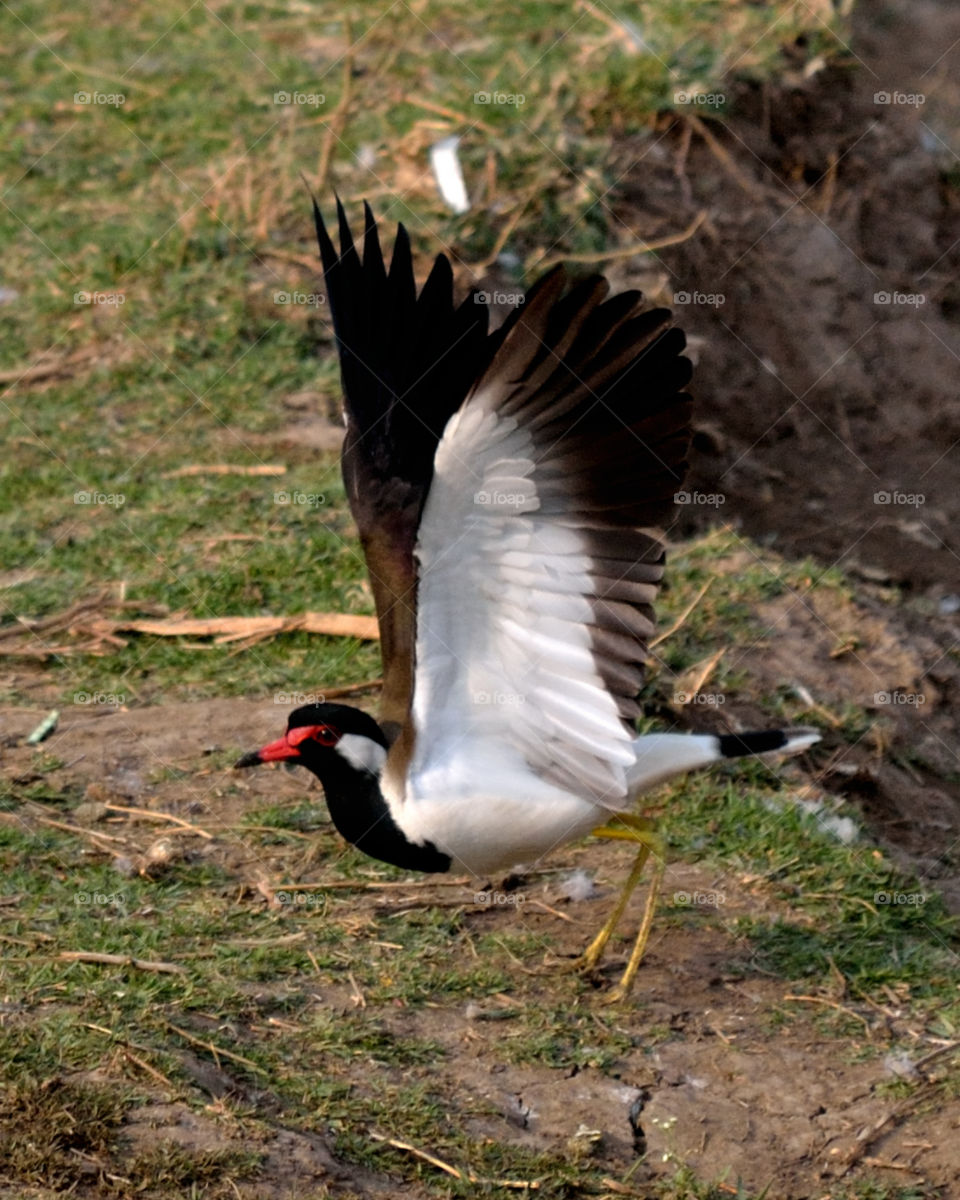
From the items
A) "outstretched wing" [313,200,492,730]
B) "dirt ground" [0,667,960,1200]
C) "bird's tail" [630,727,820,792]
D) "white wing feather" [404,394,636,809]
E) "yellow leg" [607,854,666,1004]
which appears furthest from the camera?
"bird's tail" [630,727,820,792]

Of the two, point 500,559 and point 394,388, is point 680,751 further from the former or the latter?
point 394,388

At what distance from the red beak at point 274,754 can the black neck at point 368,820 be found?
0.08 m

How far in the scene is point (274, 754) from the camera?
467cm

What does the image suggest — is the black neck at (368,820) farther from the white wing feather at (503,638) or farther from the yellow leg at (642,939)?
the yellow leg at (642,939)

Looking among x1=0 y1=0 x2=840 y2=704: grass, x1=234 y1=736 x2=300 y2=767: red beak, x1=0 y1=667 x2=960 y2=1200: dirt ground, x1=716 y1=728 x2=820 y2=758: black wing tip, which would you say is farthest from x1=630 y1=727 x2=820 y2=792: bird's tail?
x1=0 y1=0 x2=840 y2=704: grass

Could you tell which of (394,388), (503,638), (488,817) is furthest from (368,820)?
(394,388)

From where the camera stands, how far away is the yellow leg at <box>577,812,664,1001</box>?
4684 mm

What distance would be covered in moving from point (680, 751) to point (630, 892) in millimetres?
446

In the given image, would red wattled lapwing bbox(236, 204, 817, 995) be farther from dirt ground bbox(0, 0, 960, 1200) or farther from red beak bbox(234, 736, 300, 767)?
dirt ground bbox(0, 0, 960, 1200)

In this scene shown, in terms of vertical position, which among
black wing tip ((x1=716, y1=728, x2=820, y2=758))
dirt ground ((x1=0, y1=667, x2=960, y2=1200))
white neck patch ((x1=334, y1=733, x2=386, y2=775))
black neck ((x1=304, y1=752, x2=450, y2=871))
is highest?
white neck patch ((x1=334, y1=733, x2=386, y2=775))

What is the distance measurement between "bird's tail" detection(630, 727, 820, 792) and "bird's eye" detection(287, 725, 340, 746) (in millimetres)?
853

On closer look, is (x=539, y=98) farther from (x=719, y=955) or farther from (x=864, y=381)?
(x=719, y=955)

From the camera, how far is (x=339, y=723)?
454 cm

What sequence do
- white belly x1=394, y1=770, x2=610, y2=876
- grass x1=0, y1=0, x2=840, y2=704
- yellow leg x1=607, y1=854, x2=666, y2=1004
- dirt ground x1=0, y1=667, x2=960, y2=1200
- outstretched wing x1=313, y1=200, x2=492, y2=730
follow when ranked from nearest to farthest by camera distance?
dirt ground x1=0, y1=667, x2=960, y2=1200
outstretched wing x1=313, y1=200, x2=492, y2=730
white belly x1=394, y1=770, x2=610, y2=876
yellow leg x1=607, y1=854, x2=666, y2=1004
grass x1=0, y1=0, x2=840, y2=704
